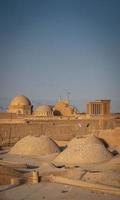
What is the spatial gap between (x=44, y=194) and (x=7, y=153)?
12.6 meters

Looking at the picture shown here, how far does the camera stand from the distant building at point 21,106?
44531mm

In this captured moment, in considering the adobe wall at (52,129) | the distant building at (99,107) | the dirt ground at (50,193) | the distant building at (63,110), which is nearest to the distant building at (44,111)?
the distant building at (63,110)

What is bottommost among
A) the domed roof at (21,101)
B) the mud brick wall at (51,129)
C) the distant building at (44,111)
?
the mud brick wall at (51,129)

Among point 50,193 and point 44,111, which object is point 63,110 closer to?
point 44,111

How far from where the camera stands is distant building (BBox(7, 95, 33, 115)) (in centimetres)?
4453

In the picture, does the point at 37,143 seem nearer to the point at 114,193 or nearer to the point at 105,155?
the point at 105,155

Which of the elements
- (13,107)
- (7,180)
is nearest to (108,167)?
(7,180)

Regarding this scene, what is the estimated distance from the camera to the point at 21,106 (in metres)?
44.5

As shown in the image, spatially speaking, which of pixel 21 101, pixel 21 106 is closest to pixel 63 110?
pixel 21 101

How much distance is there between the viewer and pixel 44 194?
11.9 metres

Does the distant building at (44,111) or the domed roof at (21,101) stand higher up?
the domed roof at (21,101)

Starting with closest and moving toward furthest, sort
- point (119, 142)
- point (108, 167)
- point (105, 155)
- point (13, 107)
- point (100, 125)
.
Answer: point (108, 167) < point (105, 155) < point (119, 142) < point (100, 125) < point (13, 107)

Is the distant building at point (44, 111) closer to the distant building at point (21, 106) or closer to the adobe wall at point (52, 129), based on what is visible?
the distant building at point (21, 106)

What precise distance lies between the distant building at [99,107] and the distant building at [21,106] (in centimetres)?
898
